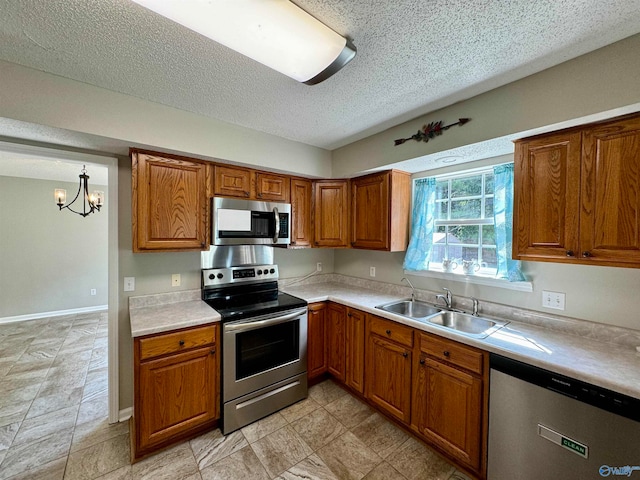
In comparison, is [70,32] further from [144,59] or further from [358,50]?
[358,50]

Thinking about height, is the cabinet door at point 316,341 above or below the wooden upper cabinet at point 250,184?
below

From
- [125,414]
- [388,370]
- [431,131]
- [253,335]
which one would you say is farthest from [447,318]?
[125,414]

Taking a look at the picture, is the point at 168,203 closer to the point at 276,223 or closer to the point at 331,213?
the point at 276,223

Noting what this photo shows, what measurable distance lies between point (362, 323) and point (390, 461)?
0.98m

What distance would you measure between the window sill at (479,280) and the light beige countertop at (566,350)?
215 millimetres

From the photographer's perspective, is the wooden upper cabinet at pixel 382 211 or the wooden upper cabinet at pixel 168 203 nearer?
the wooden upper cabinet at pixel 168 203

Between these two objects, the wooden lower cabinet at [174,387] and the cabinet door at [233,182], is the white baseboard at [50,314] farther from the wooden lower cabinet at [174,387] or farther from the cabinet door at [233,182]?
the cabinet door at [233,182]

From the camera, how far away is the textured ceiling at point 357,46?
3.71 feet

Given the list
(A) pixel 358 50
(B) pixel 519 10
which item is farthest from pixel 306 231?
(B) pixel 519 10

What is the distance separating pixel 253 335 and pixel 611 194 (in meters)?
2.48

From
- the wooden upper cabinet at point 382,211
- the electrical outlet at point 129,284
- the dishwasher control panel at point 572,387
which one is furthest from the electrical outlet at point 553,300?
the electrical outlet at point 129,284

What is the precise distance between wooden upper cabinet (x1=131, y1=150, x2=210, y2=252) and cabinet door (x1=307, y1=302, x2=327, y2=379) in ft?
4.00

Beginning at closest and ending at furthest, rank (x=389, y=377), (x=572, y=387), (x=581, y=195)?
(x=572, y=387), (x=581, y=195), (x=389, y=377)

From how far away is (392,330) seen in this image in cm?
214
